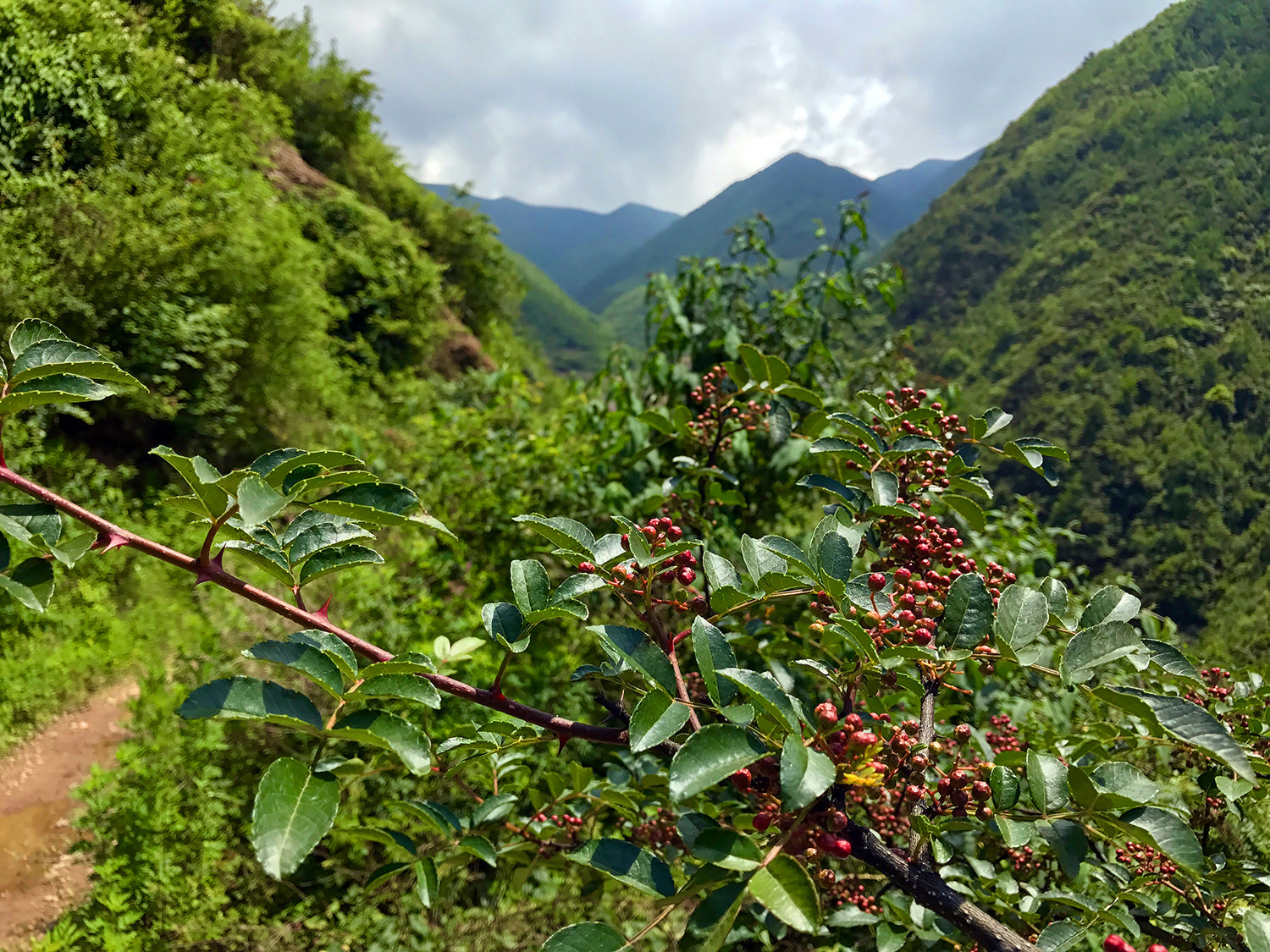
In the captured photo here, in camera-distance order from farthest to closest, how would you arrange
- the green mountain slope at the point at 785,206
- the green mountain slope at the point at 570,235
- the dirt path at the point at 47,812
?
the green mountain slope at the point at 570,235, the green mountain slope at the point at 785,206, the dirt path at the point at 47,812

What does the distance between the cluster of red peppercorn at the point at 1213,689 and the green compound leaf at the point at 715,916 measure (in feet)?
4.04

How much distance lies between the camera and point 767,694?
627 mm

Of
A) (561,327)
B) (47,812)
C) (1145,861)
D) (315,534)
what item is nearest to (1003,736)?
(1145,861)

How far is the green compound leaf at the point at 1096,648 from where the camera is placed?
69cm

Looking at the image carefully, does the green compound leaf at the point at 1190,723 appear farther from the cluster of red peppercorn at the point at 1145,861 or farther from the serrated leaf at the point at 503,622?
the cluster of red peppercorn at the point at 1145,861

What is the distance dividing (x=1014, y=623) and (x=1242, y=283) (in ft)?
169

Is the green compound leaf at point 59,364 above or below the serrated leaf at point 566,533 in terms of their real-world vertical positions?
above

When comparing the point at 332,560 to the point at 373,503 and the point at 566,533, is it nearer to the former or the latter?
the point at 373,503

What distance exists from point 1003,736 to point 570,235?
19900 centimetres

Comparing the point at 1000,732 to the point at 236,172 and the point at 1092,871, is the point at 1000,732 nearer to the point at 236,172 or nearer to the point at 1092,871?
the point at 1092,871

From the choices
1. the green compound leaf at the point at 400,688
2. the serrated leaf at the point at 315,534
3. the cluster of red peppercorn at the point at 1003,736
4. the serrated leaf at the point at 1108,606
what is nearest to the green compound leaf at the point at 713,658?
the green compound leaf at the point at 400,688

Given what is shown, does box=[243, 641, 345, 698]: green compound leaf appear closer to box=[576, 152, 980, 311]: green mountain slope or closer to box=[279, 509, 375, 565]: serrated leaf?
box=[279, 509, 375, 565]: serrated leaf

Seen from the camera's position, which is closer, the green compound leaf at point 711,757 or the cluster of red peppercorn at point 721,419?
the green compound leaf at point 711,757

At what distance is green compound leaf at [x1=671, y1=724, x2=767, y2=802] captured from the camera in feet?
1.86
